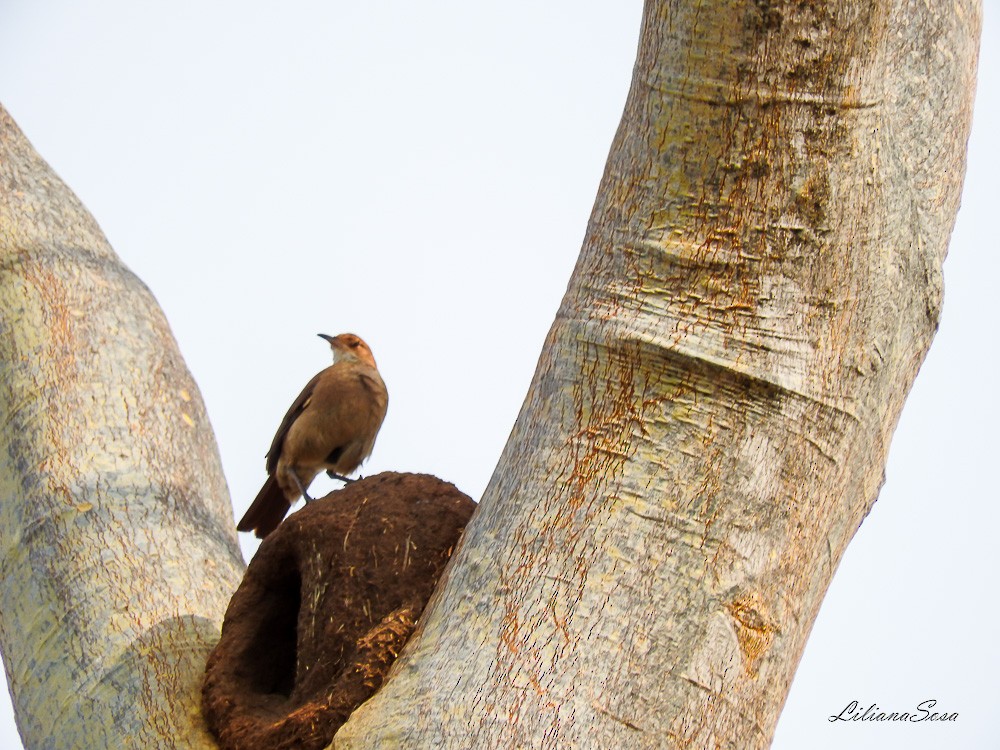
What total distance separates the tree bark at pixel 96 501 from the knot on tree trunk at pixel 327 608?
13cm

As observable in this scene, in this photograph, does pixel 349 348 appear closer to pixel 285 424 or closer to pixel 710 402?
pixel 285 424

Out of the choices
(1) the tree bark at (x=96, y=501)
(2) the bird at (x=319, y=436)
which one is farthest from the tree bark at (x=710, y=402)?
(2) the bird at (x=319, y=436)

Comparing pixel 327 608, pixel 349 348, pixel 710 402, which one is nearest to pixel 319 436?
pixel 349 348

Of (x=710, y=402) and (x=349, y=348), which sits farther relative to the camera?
(x=349, y=348)

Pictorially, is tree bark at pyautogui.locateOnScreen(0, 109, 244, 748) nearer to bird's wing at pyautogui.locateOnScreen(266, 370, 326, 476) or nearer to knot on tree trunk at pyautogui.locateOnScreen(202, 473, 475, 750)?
knot on tree trunk at pyautogui.locateOnScreen(202, 473, 475, 750)

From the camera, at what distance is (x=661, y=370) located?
8.73 feet

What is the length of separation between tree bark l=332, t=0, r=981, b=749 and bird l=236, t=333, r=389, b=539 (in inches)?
130

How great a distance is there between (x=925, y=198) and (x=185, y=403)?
245 centimetres

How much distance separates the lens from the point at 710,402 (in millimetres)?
2629

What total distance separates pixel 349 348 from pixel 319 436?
0.97 metres

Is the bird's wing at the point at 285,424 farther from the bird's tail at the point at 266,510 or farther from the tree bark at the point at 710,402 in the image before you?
the tree bark at the point at 710,402

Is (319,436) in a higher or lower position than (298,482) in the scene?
higher

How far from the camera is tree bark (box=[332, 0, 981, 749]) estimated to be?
2.51 metres

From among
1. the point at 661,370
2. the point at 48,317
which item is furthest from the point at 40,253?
the point at 661,370
